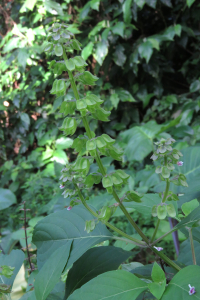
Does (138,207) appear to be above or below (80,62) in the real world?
below

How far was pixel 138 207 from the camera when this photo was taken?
1.69 feet

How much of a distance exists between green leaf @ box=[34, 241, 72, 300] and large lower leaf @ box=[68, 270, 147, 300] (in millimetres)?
45

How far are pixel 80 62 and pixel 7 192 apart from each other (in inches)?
45.1


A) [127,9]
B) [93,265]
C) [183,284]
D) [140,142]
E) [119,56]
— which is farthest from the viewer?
[119,56]

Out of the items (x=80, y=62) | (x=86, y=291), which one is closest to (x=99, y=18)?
(x=80, y=62)

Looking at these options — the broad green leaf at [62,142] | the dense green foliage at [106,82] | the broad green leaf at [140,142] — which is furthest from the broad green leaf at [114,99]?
the broad green leaf at [62,142]

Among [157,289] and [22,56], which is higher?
[22,56]

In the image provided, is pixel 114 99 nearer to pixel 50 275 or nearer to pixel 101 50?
pixel 101 50

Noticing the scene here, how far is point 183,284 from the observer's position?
12.8 inches

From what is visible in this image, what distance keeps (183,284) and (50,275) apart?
20 centimetres

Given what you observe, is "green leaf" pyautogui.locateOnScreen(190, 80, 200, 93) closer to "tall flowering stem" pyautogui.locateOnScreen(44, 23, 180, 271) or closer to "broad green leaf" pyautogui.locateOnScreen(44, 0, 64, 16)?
"broad green leaf" pyautogui.locateOnScreen(44, 0, 64, 16)

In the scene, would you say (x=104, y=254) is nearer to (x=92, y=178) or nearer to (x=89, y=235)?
(x=89, y=235)

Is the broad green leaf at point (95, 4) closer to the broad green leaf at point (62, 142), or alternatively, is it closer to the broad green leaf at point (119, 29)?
the broad green leaf at point (119, 29)

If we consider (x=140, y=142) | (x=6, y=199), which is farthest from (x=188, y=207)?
(x=140, y=142)
